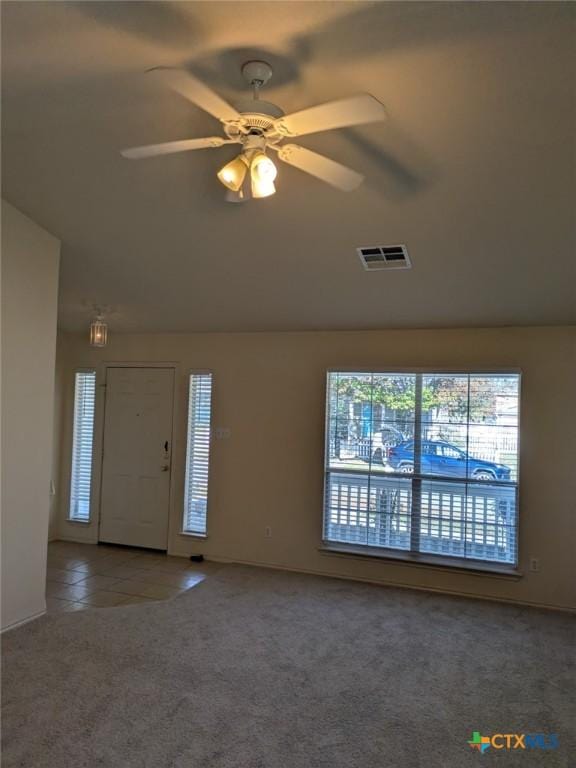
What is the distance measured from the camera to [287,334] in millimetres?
5215

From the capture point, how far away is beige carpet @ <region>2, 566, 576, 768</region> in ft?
7.75

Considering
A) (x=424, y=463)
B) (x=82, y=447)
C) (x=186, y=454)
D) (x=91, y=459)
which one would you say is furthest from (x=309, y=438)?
(x=82, y=447)

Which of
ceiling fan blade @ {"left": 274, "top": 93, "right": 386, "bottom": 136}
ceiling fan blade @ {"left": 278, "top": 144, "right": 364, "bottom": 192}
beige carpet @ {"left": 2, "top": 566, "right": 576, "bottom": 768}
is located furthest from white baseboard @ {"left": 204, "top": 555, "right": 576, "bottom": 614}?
ceiling fan blade @ {"left": 274, "top": 93, "right": 386, "bottom": 136}

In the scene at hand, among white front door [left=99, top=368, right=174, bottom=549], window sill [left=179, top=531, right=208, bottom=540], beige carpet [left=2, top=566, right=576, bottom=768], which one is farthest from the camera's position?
white front door [left=99, top=368, right=174, bottom=549]

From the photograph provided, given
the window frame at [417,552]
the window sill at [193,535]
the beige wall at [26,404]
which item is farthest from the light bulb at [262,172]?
the window sill at [193,535]

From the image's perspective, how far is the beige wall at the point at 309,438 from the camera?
4320 mm

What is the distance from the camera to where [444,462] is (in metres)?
4.61

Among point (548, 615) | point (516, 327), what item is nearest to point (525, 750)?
point (548, 615)

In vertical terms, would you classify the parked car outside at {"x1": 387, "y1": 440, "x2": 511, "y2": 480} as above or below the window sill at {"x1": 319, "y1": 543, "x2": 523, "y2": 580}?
above

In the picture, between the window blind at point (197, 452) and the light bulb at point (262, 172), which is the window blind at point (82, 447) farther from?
the light bulb at point (262, 172)

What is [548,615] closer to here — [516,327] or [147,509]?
[516,327]

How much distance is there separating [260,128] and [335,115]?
1.13 ft

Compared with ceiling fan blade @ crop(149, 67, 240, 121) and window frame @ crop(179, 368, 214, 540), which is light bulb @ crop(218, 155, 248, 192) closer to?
ceiling fan blade @ crop(149, 67, 240, 121)

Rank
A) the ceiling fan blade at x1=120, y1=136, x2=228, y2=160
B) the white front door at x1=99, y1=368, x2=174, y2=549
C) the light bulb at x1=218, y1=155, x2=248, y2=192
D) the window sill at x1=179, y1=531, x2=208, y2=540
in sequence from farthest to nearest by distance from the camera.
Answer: the white front door at x1=99, y1=368, x2=174, y2=549
the window sill at x1=179, y1=531, x2=208, y2=540
the light bulb at x1=218, y1=155, x2=248, y2=192
the ceiling fan blade at x1=120, y1=136, x2=228, y2=160
